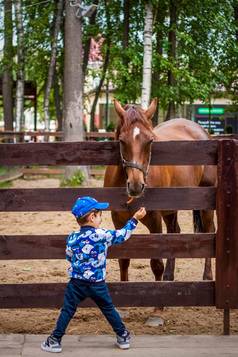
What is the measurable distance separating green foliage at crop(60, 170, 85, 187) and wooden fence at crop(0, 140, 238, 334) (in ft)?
40.7

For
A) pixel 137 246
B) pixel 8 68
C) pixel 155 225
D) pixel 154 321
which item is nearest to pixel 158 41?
pixel 8 68

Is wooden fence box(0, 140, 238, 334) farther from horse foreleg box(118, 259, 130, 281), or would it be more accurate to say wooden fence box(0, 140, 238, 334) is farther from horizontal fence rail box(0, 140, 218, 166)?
horse foreleg box(118, 259, 130, 281)

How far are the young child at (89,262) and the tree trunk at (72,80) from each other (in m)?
13.5

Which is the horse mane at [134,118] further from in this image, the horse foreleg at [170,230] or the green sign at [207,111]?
the green sign at [207,111]

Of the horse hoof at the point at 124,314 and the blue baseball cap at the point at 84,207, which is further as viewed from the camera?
the horse hoof at the point at 124,314

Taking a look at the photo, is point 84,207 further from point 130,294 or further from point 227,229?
point 227,229

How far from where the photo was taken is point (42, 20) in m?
26.1

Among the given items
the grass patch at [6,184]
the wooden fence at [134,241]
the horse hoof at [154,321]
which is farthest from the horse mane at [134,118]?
the grass patch at [6,184]

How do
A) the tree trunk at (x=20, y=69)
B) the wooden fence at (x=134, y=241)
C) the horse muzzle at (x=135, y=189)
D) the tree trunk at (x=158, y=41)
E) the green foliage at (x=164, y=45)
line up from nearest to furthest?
the horse muzzle at (x=135, y=189) < the wooden fence at (x=134, y=241) < the green foliage at (x=164, y=45) < the tree trunk at (x=158, y=41) < the tree trunk at (x=20, y=69)

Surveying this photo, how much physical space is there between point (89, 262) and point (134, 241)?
736 millimetres

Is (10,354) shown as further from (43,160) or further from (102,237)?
(43,160)

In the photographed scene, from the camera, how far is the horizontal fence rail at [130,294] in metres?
5.18

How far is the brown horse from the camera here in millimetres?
5238

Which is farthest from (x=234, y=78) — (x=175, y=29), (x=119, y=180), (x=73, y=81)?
(x=119, y=180)
